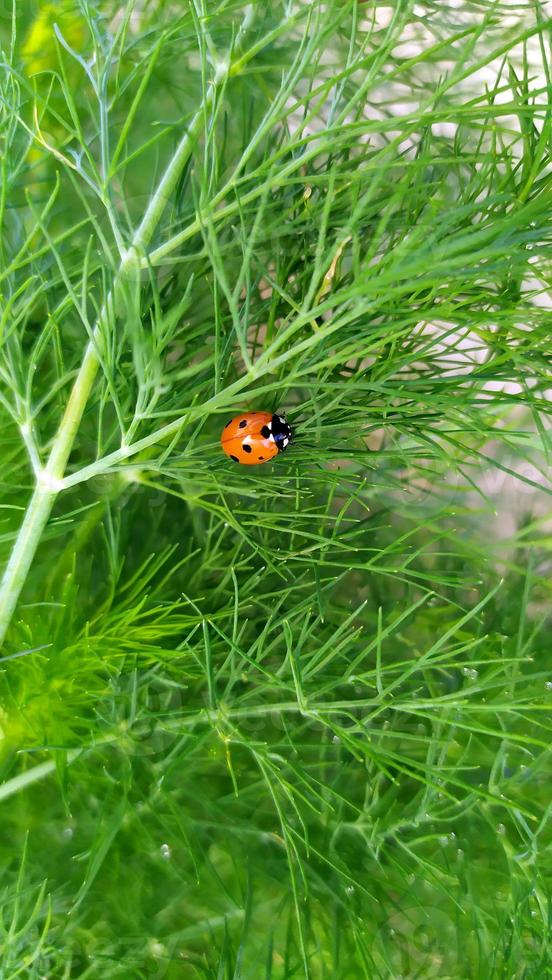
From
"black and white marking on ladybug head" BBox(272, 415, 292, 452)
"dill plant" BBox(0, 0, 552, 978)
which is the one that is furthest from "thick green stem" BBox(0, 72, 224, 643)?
"black and white marking on ladybug head" BBox(272, 415, 292, 452)

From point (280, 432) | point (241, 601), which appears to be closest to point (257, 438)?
point (280, 432)

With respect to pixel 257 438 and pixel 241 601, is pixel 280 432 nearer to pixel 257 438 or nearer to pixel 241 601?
pixel 257 438

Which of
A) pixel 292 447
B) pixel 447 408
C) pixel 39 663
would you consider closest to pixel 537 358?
pixel 447 408

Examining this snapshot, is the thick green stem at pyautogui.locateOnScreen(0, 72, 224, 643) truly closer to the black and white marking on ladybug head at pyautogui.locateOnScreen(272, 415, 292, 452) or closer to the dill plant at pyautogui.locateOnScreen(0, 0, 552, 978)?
the dill plant at pyautogui.locateOnScreen(0, 0, 552, 978)

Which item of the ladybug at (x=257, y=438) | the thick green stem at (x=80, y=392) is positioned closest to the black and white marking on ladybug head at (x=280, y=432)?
the ladybug at (x=257, y=438)

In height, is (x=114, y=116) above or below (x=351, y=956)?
above

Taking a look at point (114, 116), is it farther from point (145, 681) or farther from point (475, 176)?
point (145, 681)
